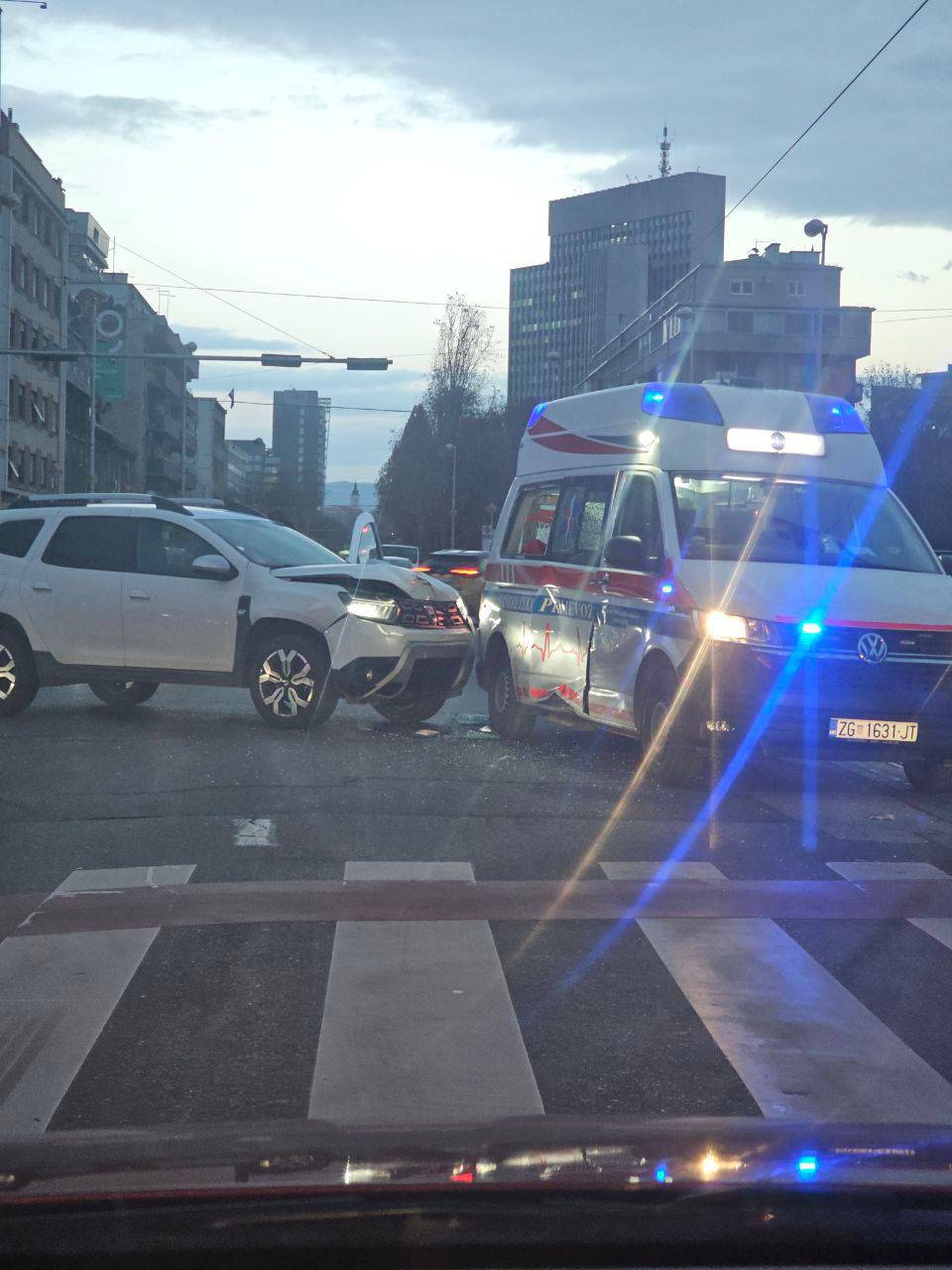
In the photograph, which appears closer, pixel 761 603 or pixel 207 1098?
pixel 207 1098

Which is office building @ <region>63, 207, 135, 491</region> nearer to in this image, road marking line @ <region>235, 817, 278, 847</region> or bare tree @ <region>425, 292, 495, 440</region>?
bare tree @ <region>425, 292, 495, 440</region>

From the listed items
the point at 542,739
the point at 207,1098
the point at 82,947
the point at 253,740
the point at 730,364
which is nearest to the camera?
the point at 207,1098

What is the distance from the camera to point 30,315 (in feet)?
230

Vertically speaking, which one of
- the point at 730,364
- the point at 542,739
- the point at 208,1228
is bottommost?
the point at 542,739

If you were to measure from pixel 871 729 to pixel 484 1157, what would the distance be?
833 cm

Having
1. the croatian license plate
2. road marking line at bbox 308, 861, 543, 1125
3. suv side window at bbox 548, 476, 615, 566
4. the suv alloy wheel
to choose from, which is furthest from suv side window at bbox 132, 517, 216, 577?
road marking line at bbox 308, 861, 543, 1125

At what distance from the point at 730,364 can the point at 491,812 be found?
301 feet

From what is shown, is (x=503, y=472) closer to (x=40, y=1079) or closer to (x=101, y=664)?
(x=101, y=664)

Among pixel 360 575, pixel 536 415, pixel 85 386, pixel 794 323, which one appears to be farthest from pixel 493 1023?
pixel 794 323

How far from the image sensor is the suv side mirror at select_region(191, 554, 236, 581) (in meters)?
13.8

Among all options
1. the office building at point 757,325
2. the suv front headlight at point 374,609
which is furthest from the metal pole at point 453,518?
the suv front headlight at point 374,609

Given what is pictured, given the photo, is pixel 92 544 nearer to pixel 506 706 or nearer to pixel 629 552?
pixel 506 706

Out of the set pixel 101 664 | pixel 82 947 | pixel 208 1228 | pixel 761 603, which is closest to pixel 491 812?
pixel 761 603

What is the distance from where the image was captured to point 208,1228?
1.85 meters
